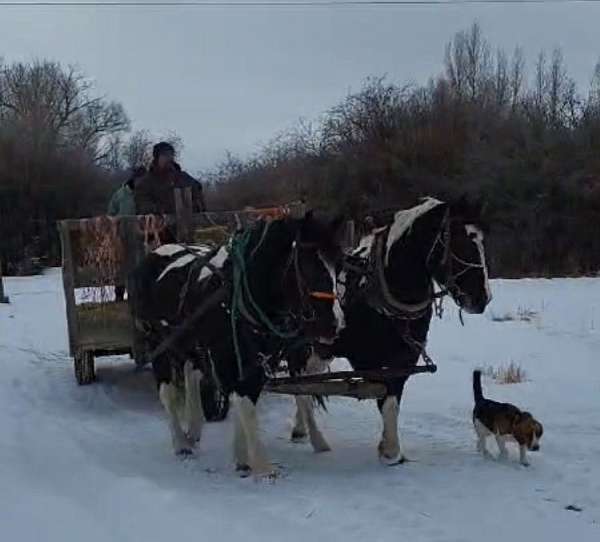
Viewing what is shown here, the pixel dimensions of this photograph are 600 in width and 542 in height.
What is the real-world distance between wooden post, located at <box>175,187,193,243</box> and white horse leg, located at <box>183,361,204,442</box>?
61.7 inches

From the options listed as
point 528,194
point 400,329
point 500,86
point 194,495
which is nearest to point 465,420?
point 400,329

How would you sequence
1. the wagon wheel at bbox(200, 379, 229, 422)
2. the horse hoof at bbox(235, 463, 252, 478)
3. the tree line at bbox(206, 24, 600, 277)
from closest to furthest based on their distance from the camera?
the horse hoof at bbox(235, 463, 252, 478) → the wagon wheel at bbox(200, 379, 229, 422) → the tree line at bbox(206, 24, 600, 277)

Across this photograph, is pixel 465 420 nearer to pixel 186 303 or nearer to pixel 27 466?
pixel 186 303

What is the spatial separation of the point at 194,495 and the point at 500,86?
3228 centimetres

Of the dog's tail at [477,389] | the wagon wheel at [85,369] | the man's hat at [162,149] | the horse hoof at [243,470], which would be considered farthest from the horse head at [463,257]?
the wagon wheel at [85,369]

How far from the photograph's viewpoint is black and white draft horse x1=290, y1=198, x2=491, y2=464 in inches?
232

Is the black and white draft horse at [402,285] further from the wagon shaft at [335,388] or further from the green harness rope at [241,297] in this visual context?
the green harness rope at [241,297]

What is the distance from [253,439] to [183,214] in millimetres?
2930

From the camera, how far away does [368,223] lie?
6664mm

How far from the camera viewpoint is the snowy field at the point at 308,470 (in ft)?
16.0

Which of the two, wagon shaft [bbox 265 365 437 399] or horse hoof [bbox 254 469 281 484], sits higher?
wagon shaft [bbox 265 365 437 399]

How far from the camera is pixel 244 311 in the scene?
590 centimetres

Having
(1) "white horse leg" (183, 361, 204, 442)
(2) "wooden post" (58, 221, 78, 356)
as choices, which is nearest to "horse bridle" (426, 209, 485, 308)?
(1) "white horse leg" (183, 361, 204, 442)

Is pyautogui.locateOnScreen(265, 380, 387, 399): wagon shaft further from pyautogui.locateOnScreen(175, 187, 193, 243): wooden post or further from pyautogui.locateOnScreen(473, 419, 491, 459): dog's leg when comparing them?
pyautogui.locateOnScreen(175, 187, 193, 243): wooden post
